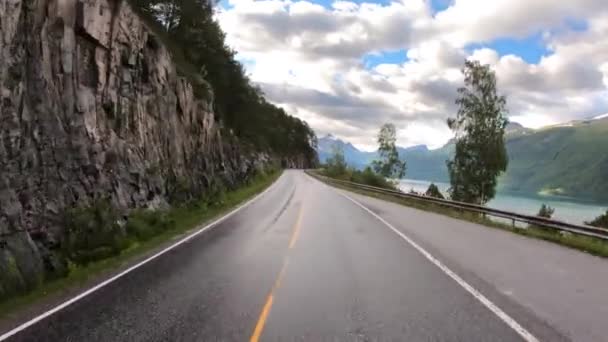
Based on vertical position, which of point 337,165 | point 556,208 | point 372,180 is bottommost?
point 556,208

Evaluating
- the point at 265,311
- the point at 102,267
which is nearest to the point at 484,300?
the point at 265,311

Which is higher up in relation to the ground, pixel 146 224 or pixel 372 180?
pixel 372 180

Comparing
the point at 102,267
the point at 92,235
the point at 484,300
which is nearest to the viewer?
the point at 484,300

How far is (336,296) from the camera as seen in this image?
7754 millimetres

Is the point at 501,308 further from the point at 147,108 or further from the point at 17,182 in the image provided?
the point at 147,108

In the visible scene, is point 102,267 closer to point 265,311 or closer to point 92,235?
point 92,235

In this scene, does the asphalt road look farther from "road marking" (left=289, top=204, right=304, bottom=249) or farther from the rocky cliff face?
the rocky cliff face

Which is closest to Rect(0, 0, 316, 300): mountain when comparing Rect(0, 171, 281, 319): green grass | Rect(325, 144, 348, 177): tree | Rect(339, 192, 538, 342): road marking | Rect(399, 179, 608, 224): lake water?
Rect(0, 171, 281, 319): green grass

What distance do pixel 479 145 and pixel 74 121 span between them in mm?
38804

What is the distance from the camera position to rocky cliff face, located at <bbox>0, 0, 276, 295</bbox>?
1061 centimetres

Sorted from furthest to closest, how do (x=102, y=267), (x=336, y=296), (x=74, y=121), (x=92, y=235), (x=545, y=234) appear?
(x=545, y=234), (x=74, y=121), (x=92, y=235), (x=102, y=267), (x=336, y=296)

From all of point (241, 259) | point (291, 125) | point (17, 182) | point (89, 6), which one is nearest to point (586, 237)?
point (241, 259)

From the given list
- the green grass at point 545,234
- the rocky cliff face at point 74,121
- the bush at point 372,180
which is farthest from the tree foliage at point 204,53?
the green grass at point 545,234

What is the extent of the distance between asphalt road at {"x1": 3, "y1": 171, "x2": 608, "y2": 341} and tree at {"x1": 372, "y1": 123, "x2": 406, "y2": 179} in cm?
6863
